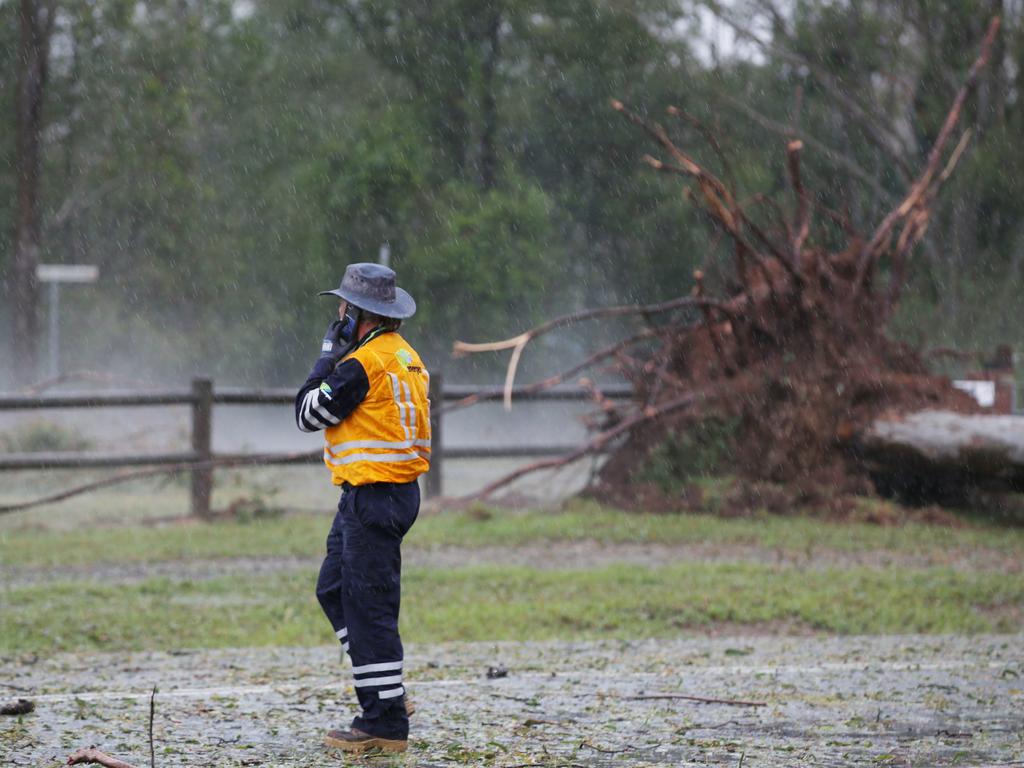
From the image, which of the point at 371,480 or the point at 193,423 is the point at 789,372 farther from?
the point at 371,480

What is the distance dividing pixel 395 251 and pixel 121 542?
17.7 m

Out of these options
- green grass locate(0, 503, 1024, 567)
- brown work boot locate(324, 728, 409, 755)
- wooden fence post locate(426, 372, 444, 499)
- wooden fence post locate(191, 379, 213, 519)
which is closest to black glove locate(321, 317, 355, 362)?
brown work boot locate(324, 728, 409, 755)

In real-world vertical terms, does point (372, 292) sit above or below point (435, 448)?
above

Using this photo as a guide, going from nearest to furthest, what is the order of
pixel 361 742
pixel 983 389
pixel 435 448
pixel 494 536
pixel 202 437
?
pixel 361 742, pixel 494 536, pixel 202 437, pixel 435 448, pixel 983 389

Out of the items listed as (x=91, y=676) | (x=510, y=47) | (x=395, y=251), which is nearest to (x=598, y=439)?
(x=91, y=676)

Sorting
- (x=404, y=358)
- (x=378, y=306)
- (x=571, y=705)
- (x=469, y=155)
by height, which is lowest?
(x=571, y=705)

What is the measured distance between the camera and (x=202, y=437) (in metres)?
16.6

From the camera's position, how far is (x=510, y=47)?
117 feet

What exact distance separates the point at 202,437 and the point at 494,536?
3.66m

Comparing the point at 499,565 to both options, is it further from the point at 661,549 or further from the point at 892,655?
the point at 892,655

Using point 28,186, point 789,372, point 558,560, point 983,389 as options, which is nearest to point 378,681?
point 558,560

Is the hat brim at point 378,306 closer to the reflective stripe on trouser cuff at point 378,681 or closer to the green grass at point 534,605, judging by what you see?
the reflective stripe on trouser cuff at point 378,681

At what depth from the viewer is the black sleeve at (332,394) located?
6.23 m

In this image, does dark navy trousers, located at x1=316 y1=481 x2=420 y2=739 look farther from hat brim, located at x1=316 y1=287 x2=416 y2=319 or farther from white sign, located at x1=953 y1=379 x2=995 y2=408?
white sign, located at x1=953 y1=379 x2=995 y2=408
